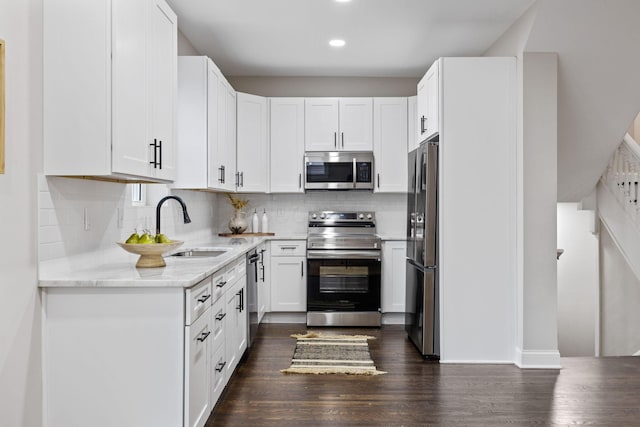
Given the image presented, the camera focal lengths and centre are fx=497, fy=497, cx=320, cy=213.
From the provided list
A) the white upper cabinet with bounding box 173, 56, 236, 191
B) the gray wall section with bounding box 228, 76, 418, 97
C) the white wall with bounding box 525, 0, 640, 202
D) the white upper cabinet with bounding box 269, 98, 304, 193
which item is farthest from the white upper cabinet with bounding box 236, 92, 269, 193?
the white wall with bounding box 525, 0, 640, 202

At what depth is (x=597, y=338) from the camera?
591cm

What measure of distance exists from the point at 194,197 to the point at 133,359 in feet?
8.58

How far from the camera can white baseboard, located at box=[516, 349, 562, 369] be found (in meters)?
3.74

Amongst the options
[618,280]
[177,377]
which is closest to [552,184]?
[618,280]

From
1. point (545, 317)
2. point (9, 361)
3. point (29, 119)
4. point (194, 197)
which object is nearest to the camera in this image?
point (9, 361)

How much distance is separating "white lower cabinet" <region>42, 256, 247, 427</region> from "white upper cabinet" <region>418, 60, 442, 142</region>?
104 inches

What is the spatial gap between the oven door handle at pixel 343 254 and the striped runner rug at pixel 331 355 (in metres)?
0.78

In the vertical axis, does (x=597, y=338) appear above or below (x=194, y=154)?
below

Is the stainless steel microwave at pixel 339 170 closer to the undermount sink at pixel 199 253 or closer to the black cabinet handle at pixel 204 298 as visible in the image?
the undermount sink at pixel 199 253

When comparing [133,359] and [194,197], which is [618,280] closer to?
[194,197]

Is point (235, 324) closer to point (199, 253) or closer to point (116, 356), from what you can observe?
point (199, 253)

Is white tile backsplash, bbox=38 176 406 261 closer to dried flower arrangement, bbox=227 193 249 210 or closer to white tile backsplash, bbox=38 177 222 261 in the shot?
white tile backsplash, bbox=38 177 222 261

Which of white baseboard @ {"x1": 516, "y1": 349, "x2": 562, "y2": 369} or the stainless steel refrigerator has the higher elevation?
the stainless steel refrigerator

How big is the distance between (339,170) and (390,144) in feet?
2.05
